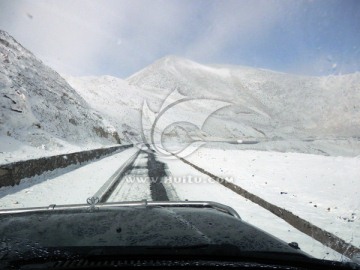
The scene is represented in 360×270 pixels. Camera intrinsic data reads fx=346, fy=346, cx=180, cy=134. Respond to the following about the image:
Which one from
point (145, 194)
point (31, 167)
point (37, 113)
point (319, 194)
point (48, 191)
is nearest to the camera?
point (319, 194)

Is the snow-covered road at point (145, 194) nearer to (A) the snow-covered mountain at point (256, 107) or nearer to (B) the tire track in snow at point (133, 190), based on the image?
(B) the tire track in snow at point (133, 190)

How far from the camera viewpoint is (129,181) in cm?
1314

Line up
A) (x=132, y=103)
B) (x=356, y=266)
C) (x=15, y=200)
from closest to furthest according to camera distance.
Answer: (x=356, y=266)
(x=15, y=200)
(x=132, y=103)

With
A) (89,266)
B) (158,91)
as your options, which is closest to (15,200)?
(89,266)

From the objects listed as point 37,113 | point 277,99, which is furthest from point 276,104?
point 37,113

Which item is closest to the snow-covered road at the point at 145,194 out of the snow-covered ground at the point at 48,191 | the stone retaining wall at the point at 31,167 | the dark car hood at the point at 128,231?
the snow-covered ground at the point at 48,191

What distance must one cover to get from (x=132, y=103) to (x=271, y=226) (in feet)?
425

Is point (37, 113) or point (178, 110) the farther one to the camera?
point (178, 110)

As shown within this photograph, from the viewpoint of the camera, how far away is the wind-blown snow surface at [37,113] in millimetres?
29667

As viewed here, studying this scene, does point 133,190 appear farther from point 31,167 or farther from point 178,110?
point 178,110

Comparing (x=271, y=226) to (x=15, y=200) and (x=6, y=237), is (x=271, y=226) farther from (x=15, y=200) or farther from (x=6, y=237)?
(x=15, y=200)

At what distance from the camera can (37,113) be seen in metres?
39.5

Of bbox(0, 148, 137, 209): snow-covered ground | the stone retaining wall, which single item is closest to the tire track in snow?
bbox(0, 148, 137, 209): snow-covered ground

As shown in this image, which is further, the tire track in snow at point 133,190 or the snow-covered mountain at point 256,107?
the snow-covered mountain at point 256,107
